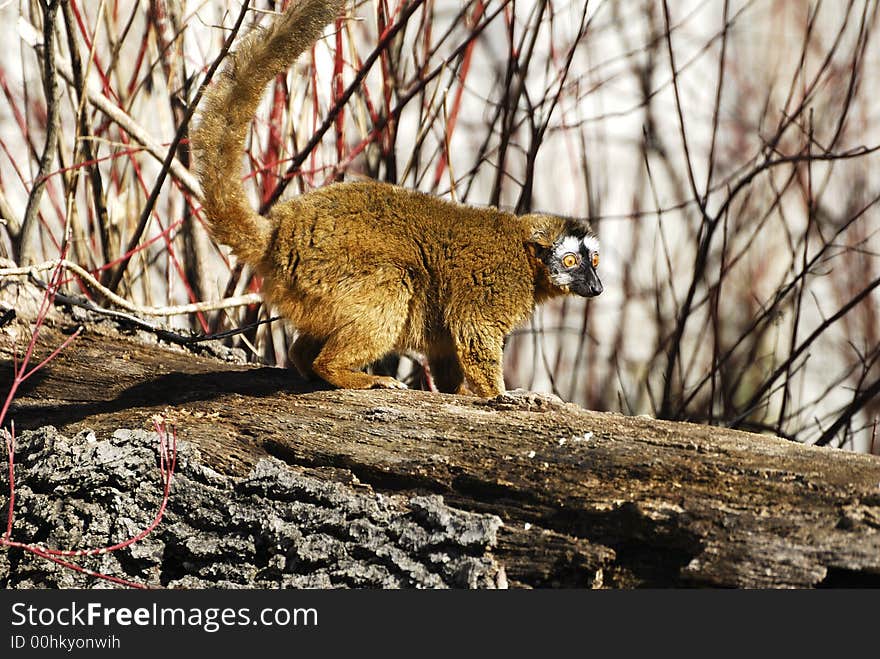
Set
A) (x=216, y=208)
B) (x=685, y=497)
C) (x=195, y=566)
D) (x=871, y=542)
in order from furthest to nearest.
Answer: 1. (x=216, y=208)
2. (x=195, y=566)
3. (x=685, y=497)
4. (x=871, y=542)

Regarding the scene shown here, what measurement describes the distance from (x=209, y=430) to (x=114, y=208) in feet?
7.04

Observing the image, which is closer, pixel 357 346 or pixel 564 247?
pixel 357 346

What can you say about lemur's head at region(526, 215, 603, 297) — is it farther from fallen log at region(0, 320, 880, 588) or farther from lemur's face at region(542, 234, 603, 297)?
fallen log at region(0, 320, 880, 588)

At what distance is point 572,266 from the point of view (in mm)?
4598

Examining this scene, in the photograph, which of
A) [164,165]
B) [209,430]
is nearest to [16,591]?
[209,430]

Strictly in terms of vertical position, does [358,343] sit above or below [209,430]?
above

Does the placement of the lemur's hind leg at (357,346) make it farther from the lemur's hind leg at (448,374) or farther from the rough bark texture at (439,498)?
the lemur's hind leg at (448,374)

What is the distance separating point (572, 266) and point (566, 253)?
7 cm

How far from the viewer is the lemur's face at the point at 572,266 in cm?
457

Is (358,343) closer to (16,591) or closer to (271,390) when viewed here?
(271,390)

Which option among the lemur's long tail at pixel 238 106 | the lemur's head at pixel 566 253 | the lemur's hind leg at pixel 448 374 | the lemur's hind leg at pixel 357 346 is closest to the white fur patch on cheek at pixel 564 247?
the lemur's head at pixel 566 253

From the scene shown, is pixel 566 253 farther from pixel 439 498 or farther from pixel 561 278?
pixel 439 498

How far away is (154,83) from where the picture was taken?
512 cm

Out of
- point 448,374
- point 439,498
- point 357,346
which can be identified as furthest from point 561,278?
point 439,498
